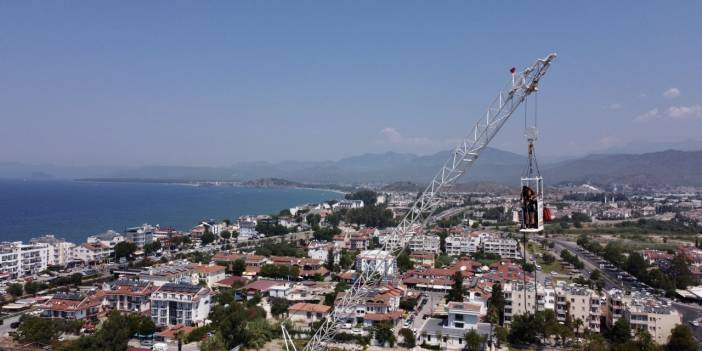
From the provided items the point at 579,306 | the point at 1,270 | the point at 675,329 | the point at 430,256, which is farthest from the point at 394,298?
the point at 1,270

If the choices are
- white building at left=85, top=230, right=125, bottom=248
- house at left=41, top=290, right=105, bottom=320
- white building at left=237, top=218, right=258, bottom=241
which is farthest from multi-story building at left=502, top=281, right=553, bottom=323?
white building at left=237, top=218, right=258, bottom=241

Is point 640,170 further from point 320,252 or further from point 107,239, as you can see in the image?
point 107,239

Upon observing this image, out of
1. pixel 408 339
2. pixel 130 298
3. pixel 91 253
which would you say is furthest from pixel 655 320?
pixel 91 253

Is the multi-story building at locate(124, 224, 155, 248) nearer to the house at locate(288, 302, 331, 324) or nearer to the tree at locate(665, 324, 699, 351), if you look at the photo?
the house at locate(288, 302, 331, 324)

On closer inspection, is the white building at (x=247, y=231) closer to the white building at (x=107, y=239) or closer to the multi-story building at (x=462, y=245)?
the white building at (x=107, y=239)

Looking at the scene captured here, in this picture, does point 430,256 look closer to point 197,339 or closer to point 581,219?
point 197,339

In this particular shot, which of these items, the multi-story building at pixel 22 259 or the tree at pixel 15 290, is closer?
the tree at pixel 15 290

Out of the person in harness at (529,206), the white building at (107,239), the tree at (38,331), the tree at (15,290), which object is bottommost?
the tree at (15,290)

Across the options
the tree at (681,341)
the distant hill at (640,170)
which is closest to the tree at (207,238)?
the tree at (681,341)

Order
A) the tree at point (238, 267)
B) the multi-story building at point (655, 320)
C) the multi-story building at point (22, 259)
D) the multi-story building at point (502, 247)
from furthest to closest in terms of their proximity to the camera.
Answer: the multi-story building at point (502, 247) < the multi-story building at point (22, 259) < the tree at point (238, 267) < the multi-story building at point (655, 320)
